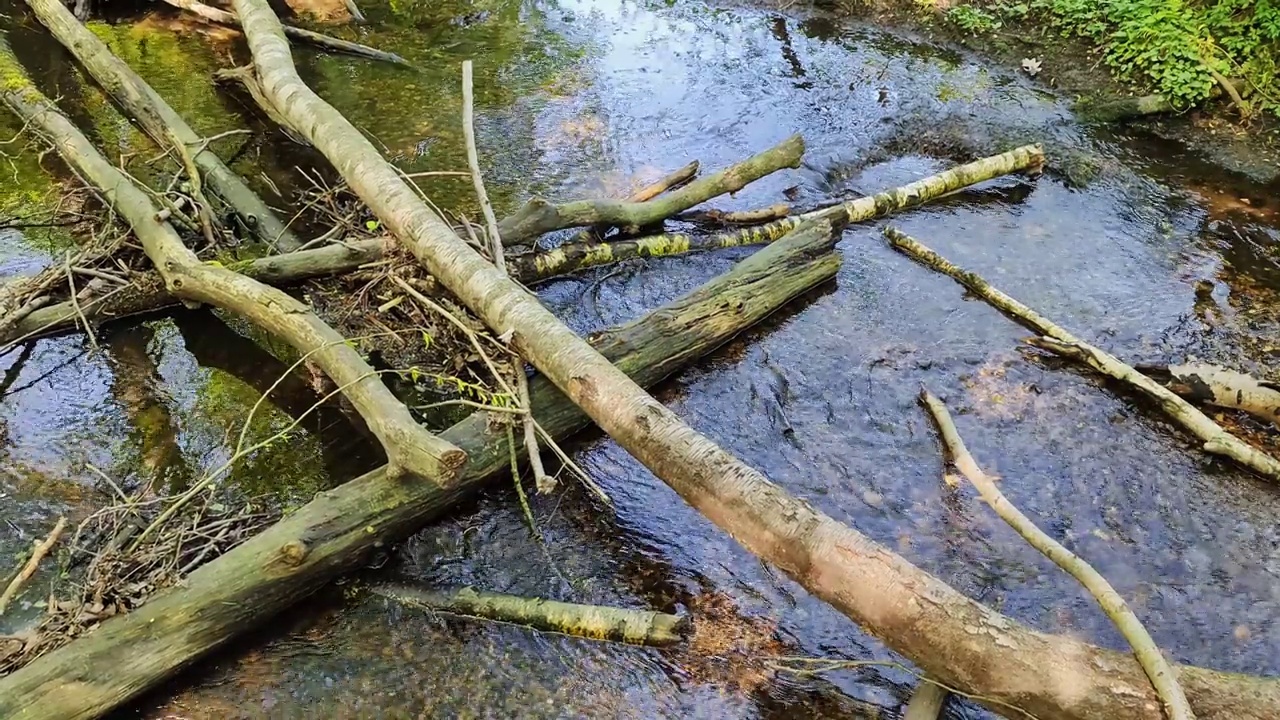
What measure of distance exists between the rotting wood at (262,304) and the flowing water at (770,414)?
0.53 m

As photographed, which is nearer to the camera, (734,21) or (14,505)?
(14,505)

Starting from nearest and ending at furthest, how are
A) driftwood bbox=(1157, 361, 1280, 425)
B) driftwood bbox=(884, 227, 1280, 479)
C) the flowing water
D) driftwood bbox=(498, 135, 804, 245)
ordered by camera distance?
1. the flowing water
2. driftwood bbox=(884, 227, 1280, 479)
3. driftwood bbox=(1157, 361, 1280, 425)
4. driftwood bbox=(498, 135, 804, 245)

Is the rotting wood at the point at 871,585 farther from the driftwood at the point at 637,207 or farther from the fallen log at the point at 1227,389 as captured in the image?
the fallen log at the point at 1227,389

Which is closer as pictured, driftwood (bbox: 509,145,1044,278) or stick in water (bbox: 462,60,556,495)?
stick in water (bbox: 462,60,556,495)

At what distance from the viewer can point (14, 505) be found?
4.36m

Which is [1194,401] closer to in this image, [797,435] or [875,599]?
[797,435]

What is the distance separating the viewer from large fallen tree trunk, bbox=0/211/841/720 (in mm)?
3283

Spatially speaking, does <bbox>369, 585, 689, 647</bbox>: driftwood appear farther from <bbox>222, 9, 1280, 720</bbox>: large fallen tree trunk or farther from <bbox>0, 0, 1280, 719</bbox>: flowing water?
<bbox>222, 9, 1280, 720</bbox>: large fallen tree trunk

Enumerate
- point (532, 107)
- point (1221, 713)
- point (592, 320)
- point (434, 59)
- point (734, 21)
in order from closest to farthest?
point (1221, 713) → point (592, 320) → point (532, 107) → point (434, 59) → point (734, 21)

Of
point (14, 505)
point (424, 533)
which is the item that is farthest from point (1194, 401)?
point (14, 505)

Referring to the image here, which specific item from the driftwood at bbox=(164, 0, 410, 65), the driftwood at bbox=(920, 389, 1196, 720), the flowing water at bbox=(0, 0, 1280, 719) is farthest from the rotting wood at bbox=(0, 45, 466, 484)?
the driftwood at bbox=(164, 0, 410, 65)

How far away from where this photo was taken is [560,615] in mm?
3912

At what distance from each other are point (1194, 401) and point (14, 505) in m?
6.89

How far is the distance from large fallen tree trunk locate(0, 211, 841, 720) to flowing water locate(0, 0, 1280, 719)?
21 centimetres
